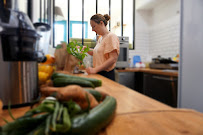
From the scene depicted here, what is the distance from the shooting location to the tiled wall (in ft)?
11.2

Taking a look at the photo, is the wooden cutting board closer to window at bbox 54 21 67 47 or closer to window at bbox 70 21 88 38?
window at bbox 54 21 67 47

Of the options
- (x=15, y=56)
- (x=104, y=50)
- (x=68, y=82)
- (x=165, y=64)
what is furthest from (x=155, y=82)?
(x=15, y=56)

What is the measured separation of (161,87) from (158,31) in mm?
1965

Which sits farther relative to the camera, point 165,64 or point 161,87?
point 165,64

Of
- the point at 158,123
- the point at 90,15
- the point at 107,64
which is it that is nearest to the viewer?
the point at 158,123

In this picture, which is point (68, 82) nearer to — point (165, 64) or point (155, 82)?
point (155, 82)

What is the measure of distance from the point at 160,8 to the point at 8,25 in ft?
13.7

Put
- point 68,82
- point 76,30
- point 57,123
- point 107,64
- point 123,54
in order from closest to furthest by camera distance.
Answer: point 57,123, point 68,82, point 107,64, point 123,54, point 76,30

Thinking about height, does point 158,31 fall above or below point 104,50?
above

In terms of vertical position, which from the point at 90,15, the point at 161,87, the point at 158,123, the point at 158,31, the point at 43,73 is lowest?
the point at 161,87

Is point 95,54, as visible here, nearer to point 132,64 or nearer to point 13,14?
point 13,14

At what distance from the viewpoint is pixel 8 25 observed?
502mm

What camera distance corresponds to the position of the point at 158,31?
4.02 m

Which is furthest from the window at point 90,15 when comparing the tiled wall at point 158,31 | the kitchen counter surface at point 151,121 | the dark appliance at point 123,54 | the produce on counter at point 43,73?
the kitchen counter surface at point 151,121
